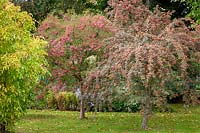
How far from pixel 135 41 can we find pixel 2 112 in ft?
14.1

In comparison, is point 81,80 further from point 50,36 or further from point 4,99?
point 4,99

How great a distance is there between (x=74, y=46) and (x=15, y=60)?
5.06 metres

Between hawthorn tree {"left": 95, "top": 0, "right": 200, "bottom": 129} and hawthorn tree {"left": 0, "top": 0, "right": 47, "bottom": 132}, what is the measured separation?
236 cm

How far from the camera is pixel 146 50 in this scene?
41.9 ft

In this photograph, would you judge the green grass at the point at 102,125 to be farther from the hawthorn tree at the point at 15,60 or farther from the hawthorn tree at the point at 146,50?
the hawthorn tree at the point at 15,60

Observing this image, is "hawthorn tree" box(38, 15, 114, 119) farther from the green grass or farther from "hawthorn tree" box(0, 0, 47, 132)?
"hawthorn tree" box(0, 0, 47, 132)

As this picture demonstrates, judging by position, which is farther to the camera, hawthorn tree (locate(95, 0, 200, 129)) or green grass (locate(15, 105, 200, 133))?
green grass (locate(15, 105, 200, 133))

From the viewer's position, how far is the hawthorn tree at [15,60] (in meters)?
11.0

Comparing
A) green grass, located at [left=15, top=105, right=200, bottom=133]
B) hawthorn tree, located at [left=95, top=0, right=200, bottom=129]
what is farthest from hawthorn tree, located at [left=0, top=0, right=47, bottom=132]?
hawthorn tree, located at [left=95, top=0, right=200, bottom=129]

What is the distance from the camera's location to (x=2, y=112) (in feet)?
37.8

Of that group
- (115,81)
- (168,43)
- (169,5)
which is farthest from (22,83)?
(169,5)

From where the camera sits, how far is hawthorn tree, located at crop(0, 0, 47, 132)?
11.0 meters

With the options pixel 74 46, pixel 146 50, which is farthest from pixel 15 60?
pixel 74 46

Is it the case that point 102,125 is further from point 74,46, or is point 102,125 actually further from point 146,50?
point 146,50
